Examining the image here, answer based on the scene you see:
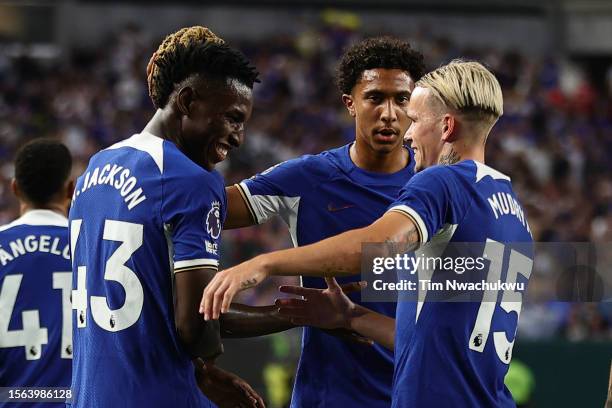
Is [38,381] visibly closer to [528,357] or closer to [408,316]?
[408,316]

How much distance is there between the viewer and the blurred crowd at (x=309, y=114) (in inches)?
675

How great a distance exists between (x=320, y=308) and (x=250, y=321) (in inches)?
12.7

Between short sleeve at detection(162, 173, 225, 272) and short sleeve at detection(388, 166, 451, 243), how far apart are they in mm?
642

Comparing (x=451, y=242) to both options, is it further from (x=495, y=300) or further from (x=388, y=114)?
(x=388, y=114)

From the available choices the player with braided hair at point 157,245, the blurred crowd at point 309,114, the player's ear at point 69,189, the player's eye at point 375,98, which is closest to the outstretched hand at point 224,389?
the player with braided hair at point 157,245

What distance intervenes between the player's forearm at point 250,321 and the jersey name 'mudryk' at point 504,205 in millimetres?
1100

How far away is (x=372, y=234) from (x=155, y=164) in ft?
2.74

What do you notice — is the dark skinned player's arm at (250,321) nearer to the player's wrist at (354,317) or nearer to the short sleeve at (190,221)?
the player's wrist at (354,317)

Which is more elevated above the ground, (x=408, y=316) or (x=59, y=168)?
(x=59, y=168)

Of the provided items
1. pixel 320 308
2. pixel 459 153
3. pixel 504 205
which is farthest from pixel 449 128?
pixel 320 308

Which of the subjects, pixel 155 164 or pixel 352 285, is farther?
pixel 352 285

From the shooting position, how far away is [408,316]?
384 cm

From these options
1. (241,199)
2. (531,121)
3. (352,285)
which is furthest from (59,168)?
(531,121)

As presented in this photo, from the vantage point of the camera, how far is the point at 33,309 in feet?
16.4
